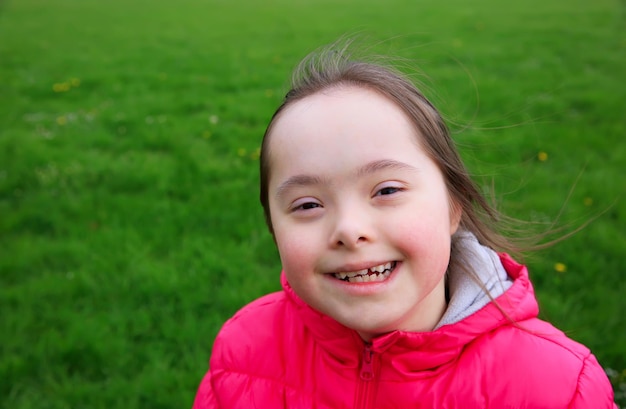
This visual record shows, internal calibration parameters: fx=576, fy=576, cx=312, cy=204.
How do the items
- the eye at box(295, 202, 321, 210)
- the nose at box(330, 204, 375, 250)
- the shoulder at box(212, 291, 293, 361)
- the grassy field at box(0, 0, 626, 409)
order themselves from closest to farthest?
the nose at box(330, 204, 375, 250) → the eye at box(295, 202, 321, 210) → the shoulder at box(212, 291, 293, 361) → the grassy field at box(0, 0, 626, 409)

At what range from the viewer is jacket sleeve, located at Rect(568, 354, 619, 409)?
4.42 feet

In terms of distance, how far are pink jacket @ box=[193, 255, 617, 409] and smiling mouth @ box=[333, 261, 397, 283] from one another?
17 cm

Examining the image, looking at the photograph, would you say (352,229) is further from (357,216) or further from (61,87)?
(61,87)

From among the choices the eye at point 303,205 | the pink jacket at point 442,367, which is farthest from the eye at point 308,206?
the pink jacket at point 442,367

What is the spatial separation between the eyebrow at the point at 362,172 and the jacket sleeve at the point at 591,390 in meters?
0.64

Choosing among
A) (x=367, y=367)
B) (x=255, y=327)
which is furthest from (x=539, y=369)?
(x=255, y=327)

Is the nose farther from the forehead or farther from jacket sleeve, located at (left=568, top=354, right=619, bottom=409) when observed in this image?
jacket sleeve, located at (left=568, top=354, right=619, bottom=409)

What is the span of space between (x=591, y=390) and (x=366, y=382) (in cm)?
54

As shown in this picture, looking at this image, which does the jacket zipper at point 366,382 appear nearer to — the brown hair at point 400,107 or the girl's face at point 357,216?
the girl's face at point 357,216

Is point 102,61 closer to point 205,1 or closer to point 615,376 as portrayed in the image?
point 615,376

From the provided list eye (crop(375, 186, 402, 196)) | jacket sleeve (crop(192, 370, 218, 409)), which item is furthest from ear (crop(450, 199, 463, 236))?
jacket sleeve (crop(192, 370, 218, 409))

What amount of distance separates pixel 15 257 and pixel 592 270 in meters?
3.28

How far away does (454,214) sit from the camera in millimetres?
1556

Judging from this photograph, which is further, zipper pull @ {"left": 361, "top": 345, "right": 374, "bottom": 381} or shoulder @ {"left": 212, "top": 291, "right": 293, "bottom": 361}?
shoulder @ {"left": 212, "top": 291, "right": 293, "bottom": 361}
